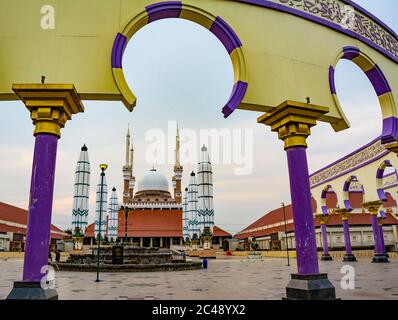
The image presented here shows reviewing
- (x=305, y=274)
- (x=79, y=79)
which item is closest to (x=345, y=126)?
(x=305, y=274)

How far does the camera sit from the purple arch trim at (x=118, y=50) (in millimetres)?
5754

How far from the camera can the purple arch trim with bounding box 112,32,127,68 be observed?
227 inches

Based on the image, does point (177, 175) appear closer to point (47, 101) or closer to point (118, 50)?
point (118, 50)

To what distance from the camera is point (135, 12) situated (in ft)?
19.9

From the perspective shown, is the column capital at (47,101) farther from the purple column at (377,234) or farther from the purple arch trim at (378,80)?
the purple column at (377,234)

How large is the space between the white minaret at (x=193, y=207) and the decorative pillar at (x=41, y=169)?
125ft

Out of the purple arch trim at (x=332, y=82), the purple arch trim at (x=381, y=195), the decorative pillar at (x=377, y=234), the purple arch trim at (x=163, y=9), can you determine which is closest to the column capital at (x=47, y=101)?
the purple arch trim at (x=163, y=9)

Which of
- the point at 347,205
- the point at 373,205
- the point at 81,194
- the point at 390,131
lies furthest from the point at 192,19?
the point at 81,194

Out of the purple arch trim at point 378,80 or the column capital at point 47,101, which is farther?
the purple arch trim at point 378,80

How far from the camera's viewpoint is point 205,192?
4016cm

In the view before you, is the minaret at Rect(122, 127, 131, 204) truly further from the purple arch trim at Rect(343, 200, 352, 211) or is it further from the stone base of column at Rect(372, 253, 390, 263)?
the stone base of column at Rect(372, 253, 390, 263)

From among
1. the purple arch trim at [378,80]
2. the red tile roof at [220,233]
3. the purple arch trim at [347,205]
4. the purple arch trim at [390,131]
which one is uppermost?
the purple arch trim at [378,80]
